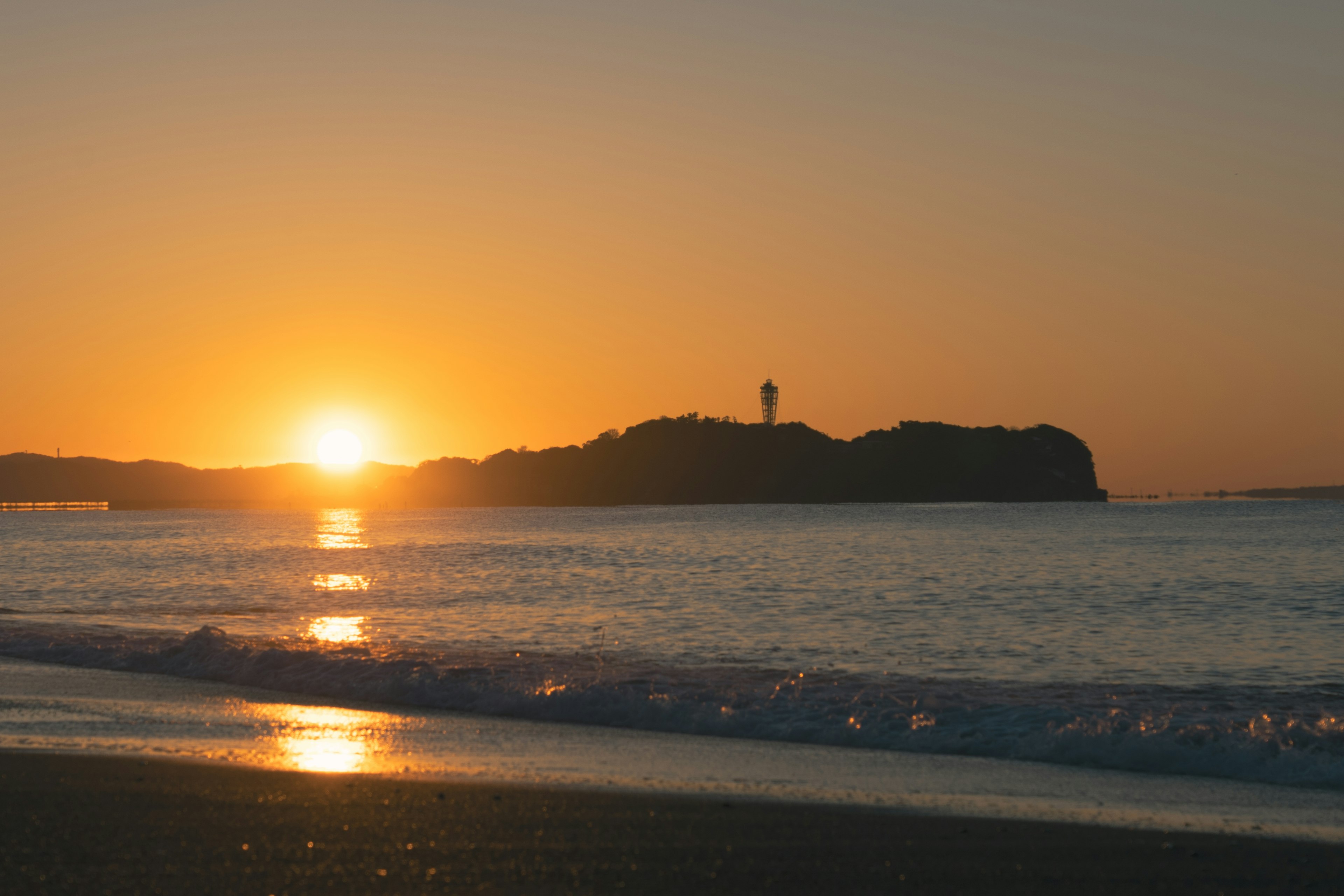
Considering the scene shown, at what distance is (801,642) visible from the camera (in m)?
23.4

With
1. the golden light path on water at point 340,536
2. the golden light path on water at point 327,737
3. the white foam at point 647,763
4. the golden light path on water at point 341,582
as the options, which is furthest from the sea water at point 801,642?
the golden light path on water at point 340,536

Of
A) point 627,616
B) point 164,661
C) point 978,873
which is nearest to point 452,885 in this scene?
point 978,873

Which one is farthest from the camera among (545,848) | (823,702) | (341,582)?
(341,582)

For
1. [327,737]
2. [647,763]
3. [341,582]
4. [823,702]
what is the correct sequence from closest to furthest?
[647,763], [327,737], [823,702], [341,582]

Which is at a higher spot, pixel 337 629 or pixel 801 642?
pixel 801 642

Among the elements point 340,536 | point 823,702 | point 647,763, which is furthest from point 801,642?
point 340,536

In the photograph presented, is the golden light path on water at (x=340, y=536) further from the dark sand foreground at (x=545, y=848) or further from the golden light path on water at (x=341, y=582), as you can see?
the dark sand foreground at (x=545, y=848)

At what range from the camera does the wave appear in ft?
39.4

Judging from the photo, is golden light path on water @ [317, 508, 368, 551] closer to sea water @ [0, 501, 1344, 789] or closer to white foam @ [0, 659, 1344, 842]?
sea water @ [0, 501, 1344, 789]

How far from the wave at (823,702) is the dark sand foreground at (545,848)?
418cm

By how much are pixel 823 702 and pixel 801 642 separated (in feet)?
28.7

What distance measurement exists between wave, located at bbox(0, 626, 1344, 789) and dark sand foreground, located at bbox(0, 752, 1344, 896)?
4.18 meters

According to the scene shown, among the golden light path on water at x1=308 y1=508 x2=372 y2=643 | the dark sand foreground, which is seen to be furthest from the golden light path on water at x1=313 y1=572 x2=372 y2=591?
the dark sand foreground

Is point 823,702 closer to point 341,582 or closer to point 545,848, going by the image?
point 545,848
